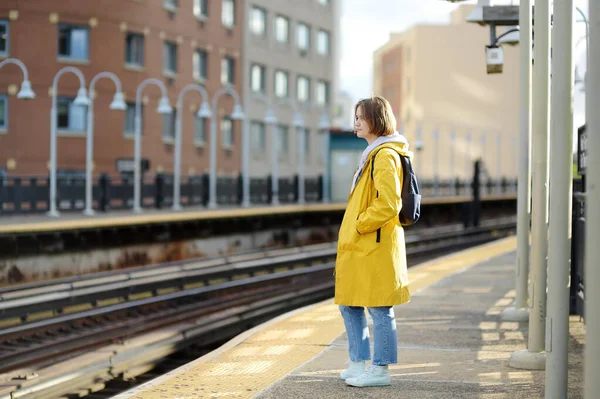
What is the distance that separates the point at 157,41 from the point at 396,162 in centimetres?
3929

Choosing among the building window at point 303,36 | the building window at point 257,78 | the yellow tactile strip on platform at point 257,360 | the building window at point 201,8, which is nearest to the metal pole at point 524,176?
the yellow tactile strip on platform at point 257,360

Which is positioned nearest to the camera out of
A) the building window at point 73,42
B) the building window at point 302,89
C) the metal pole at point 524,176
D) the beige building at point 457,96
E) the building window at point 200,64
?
the metal pole at point 524,176

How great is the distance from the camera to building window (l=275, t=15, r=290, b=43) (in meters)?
56.6

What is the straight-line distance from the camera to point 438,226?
4753 centimetres

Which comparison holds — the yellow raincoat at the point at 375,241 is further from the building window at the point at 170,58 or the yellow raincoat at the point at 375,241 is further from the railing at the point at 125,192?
the building window at the point at 170,58

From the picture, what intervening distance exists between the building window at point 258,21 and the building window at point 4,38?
15722mm

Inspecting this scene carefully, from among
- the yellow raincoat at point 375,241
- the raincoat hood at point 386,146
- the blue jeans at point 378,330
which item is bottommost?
the blue jeans at point 378,330

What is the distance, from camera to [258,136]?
54.7m

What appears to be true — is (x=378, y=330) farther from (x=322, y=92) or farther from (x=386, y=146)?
(x=322, y=92)

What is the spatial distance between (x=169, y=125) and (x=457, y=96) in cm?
4762

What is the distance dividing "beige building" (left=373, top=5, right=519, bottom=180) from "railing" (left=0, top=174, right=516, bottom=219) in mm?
49363

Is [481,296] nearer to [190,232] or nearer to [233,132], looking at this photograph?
[190,232]

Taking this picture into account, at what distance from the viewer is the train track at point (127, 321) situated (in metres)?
11.4

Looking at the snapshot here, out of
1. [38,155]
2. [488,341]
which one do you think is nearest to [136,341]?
[488,341]
